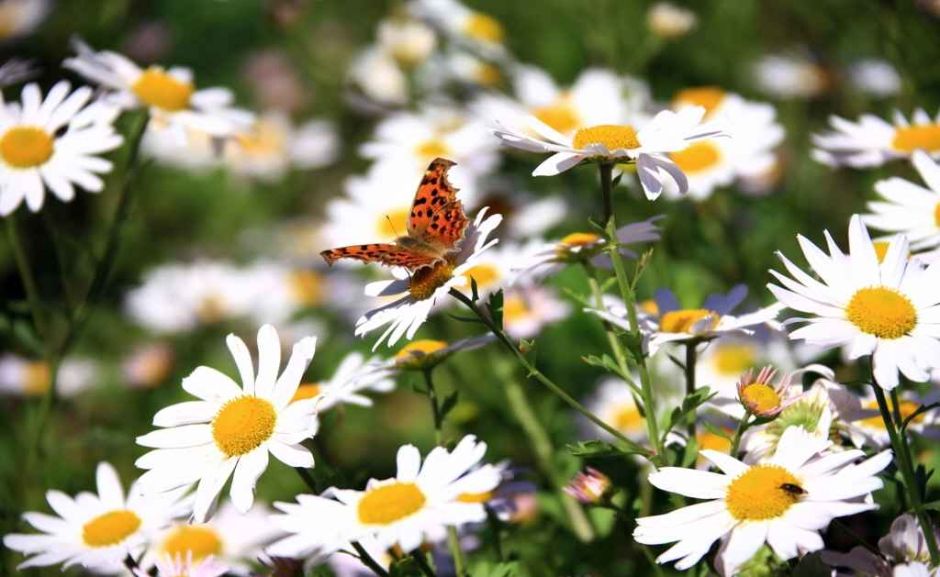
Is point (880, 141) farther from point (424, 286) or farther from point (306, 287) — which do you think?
point (306, 287)

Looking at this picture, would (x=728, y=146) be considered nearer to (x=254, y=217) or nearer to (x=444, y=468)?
(x=444, y=468)

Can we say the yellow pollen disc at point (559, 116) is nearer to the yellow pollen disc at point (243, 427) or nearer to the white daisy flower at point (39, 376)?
the yellow pollen disc at point (243, 427)

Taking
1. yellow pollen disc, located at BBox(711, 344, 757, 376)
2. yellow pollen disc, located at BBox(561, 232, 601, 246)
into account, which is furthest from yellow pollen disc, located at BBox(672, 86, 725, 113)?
yellow pollen disc, located at BBox(561, 232, 601, 246)

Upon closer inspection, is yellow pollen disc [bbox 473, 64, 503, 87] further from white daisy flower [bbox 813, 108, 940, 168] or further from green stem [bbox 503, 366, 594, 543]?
white daisy flower [bbox 813, 108, 940, 168]

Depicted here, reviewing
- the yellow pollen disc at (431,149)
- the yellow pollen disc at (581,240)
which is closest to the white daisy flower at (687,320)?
the yellow pollen disc at (581,240)

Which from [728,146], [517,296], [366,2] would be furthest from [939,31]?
[366,2]

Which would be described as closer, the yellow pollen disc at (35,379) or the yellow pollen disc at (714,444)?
the yellow pollen disc at (714,444)

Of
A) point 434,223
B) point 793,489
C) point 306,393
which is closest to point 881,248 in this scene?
point 793,489
